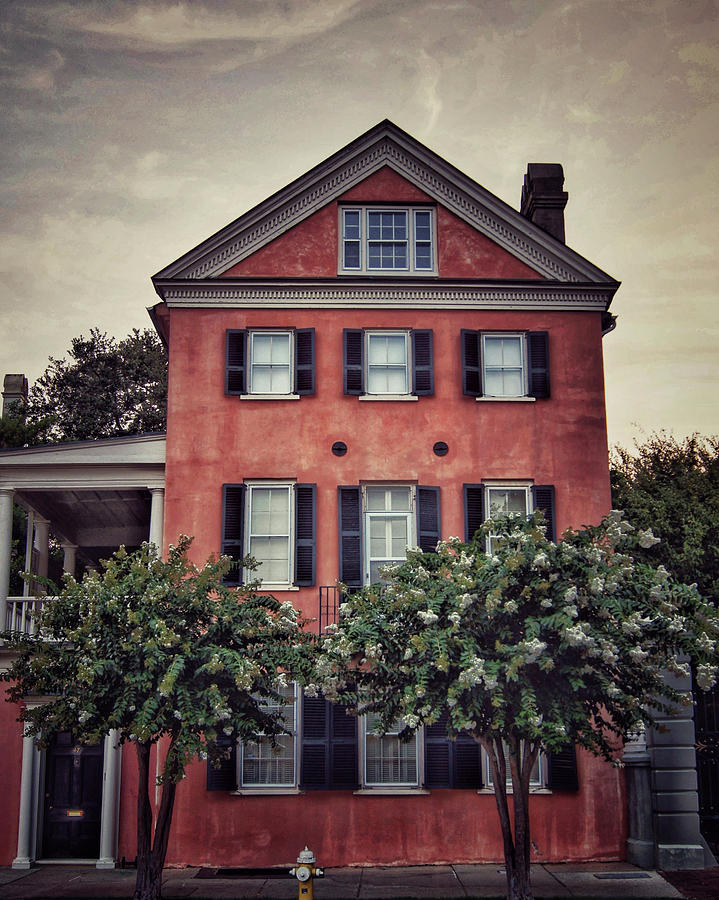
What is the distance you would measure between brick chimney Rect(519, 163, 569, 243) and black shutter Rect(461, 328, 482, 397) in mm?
3586

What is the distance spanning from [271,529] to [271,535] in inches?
4.7

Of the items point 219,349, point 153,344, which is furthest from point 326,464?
point 153,344

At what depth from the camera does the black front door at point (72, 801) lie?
17.1 metres

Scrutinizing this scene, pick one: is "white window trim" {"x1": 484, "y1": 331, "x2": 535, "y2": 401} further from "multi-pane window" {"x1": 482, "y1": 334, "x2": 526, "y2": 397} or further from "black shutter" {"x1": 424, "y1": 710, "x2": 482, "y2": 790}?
"black shutter" {"x1": 424, "y1": 710, "x2": 482, "y2": 790}

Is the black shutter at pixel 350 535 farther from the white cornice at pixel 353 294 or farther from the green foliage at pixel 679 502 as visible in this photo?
the green foliage at pixel 679 502

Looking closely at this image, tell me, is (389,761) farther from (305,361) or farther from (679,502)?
(679,502)

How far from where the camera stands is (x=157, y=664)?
40.6 feet

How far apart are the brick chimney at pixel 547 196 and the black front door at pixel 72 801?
536 inches

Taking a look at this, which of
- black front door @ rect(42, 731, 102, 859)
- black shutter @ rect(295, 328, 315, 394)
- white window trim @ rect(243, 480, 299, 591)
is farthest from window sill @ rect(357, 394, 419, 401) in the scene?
black front door @ rect(42, 731, 102, 859)

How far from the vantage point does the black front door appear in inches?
672

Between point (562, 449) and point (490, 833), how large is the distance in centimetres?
682

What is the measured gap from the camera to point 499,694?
11281 millimetres

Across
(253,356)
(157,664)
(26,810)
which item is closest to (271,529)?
(253,356)

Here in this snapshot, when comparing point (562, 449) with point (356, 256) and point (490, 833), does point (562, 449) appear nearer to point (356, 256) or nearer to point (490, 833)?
point (356, 256)
